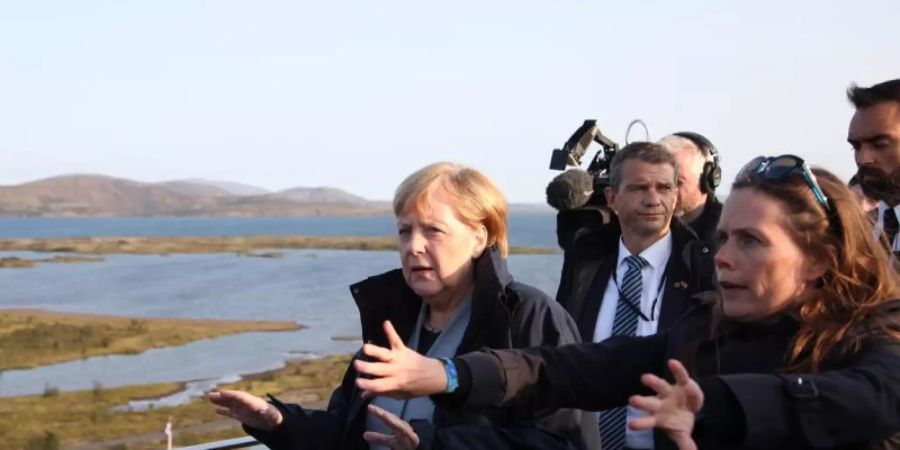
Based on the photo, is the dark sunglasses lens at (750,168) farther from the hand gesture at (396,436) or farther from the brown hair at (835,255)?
the hand gesture at (396,436)

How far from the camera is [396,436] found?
258 centimetres

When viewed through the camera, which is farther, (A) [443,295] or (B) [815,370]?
(A) [443,295]

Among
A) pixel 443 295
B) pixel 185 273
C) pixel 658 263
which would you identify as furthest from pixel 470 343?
pixel 185 273

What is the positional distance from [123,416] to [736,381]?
1950cm

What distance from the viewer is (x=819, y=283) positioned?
2.24 m

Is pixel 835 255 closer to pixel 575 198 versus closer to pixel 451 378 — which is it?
pixel 451 378

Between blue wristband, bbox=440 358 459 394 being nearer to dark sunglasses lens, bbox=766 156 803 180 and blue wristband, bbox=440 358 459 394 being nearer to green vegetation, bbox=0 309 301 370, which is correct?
dark sunglasses lens, bbox=766 156 803 180

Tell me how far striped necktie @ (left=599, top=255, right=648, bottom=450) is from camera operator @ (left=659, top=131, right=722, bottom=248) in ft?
1.10

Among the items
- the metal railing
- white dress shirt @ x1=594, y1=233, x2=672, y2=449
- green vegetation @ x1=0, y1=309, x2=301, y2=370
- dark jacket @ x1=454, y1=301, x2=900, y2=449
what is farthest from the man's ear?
green vegetation @ x1=0, y1=309, x2=301, y2=370

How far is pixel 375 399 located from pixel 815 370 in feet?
4.17

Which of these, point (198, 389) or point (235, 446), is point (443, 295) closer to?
point (235, 446)

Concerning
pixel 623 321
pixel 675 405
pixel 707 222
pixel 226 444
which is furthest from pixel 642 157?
pixel 675 405

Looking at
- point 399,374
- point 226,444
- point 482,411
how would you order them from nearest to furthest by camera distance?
point 399,374 < point 482,411 < point 226,444

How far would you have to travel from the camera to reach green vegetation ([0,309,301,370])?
2952 cm
